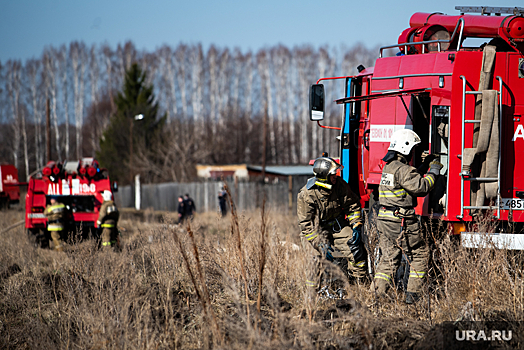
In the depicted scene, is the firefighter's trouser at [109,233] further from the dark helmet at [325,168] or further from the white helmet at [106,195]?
the dark helmet at [325,168]

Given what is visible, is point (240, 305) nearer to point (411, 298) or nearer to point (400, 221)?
point (411, 298)

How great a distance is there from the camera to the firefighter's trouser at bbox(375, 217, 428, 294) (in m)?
4.87

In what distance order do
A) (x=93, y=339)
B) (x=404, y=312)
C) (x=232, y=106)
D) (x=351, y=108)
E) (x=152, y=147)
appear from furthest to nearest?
(x=232, y=106), (x=152, y=147), (x=351, y=108), (x=404, y=312), (x=93, y=339)

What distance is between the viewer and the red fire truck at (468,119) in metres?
4.96

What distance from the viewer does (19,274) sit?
21.9ft

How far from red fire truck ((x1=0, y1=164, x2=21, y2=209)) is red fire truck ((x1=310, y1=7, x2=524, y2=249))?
736 inches

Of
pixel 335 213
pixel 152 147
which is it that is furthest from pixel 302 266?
pixel 152 147

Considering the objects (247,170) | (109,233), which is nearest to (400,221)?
(109,233)

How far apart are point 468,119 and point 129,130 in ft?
112

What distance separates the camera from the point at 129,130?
36.8 m

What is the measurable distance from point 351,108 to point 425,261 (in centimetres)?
278

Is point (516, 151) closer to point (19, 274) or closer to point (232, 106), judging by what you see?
point (19, 274)

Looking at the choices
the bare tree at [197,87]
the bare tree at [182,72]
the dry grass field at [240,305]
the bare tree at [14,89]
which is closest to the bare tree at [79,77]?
the bare tree at [14,89]

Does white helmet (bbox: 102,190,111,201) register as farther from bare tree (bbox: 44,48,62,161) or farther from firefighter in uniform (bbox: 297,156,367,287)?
bare tree (bbox: 44,48,62,161)
